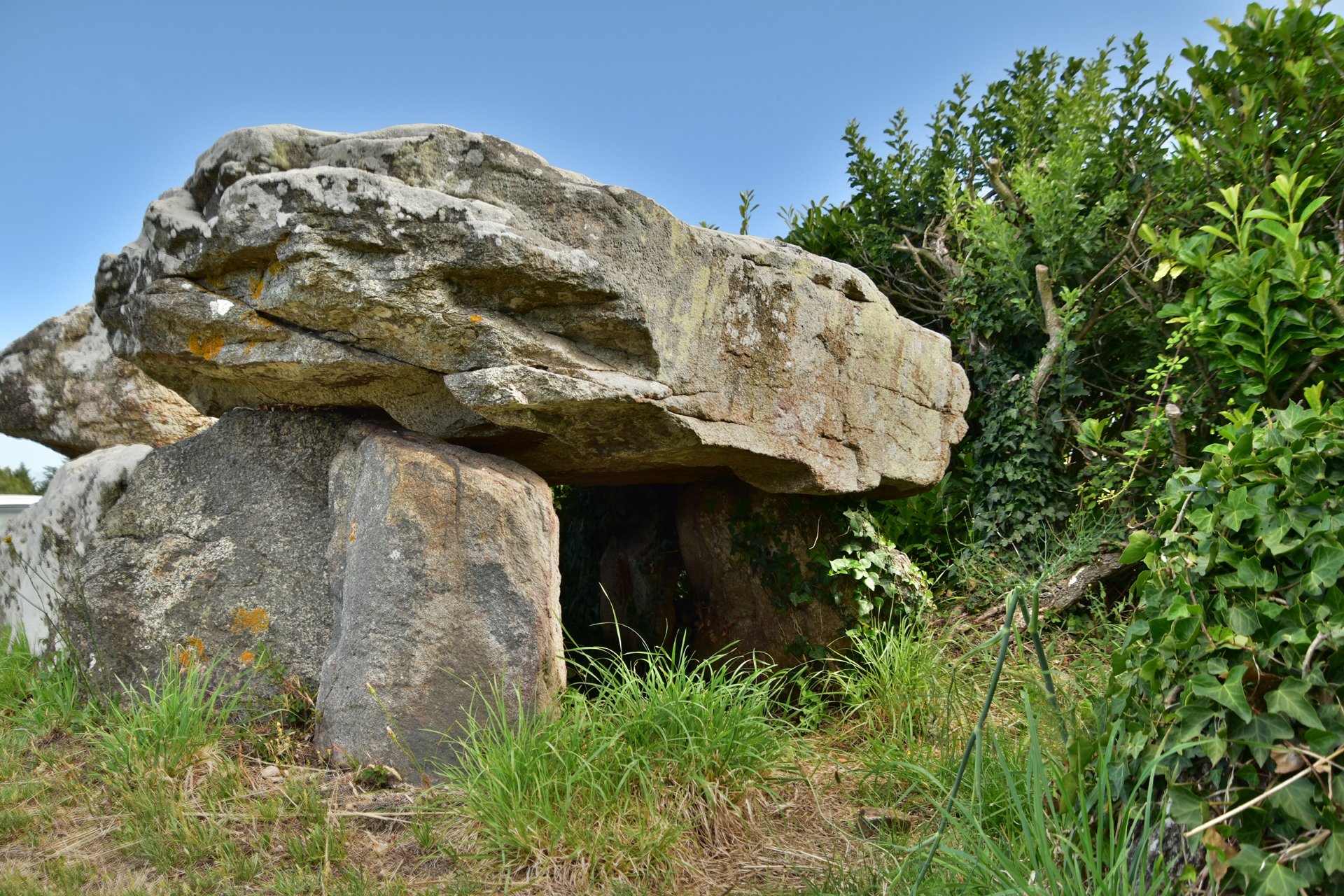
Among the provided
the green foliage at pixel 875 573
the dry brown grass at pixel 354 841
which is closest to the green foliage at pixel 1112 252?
the green foliage at pixel 875 573

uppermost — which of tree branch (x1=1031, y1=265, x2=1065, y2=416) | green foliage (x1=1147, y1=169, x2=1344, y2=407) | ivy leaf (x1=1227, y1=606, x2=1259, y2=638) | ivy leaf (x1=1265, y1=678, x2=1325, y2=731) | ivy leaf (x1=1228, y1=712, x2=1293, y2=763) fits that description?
tree branch (x1=1031, y1=265, x2=1065, y2=416)

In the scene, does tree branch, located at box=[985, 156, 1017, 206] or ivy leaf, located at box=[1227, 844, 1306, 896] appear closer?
ivy leaf, located at box=[1227, 844, 1306, 896]

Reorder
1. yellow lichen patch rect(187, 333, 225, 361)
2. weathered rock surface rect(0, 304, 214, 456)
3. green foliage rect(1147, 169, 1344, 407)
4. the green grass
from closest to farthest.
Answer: the green grass, green foliage rect(1147, 169, 1344, 407), yellow lichen patch rect(187, 333, 225, 361), weathered rock surface rect(0, 304, 214, 456)

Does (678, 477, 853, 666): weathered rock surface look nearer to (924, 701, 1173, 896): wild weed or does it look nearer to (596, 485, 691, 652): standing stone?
(596, 485, 691, 652): standing stone

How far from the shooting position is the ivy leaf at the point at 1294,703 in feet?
5.67

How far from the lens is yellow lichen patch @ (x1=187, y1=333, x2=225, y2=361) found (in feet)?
11.5

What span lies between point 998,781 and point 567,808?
132 cm

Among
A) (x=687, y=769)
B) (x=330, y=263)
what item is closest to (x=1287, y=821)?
(x=687, y=769)

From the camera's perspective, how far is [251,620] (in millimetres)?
3652

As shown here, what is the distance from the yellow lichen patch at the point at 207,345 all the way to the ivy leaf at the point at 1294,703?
3.57 meters

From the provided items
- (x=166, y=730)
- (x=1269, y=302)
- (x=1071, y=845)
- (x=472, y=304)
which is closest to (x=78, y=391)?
(x=166, y=730)

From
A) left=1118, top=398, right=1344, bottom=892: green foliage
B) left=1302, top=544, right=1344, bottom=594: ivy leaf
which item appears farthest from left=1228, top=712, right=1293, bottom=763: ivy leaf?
left=1302, top=544, right=1344, bottom=594: ivy leaf

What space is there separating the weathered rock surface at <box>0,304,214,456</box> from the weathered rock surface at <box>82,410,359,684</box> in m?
1.62

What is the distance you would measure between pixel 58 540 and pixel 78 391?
1.32 m
